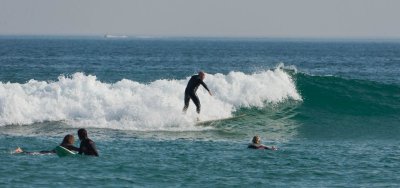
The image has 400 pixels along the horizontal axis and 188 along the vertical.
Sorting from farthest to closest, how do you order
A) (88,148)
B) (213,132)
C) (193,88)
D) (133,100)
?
(133,100)
(193,88)
(213,132)
(88,148)

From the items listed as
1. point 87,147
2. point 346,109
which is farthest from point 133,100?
point 87,147

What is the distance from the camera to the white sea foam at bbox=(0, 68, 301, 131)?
24141 mm

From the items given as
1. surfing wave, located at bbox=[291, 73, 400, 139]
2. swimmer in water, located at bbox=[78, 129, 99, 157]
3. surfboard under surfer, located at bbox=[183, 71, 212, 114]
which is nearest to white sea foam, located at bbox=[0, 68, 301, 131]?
surfboard under surfer, located at bbox=[183, 71, 212, 114]

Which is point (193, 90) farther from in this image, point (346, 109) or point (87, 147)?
point (346, 109)

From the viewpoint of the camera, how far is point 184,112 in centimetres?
2411

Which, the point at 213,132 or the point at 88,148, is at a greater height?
the point at 88,148

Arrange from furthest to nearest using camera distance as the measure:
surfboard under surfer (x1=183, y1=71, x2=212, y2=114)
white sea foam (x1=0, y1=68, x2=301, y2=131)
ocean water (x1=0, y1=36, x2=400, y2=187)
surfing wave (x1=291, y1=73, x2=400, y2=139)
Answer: surfing wave (x1=291, y1=73, x2=400, y2=139)
white sea foam (x1=0, y1=68, x2=301, y2=131)
surfboard under surfer (x1=183, y1=71, x2=212, y2=114)
ocean water (x1=0, y1=36, x2=400, y2=187)

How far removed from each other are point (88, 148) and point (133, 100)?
30.5ft

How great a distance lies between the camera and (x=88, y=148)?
17609 millimetres

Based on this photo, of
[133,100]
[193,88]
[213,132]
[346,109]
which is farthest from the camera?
[346,109]

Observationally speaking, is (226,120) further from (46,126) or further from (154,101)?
(46,126)

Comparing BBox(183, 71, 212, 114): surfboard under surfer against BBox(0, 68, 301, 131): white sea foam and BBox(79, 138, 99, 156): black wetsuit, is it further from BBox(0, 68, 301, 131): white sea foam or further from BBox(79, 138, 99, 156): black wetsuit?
BBox(79, 138, 99, 156): black wetsuit

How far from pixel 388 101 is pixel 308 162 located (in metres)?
13.1

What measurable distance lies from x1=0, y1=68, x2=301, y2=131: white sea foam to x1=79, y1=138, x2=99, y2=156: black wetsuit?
18.3 feet
